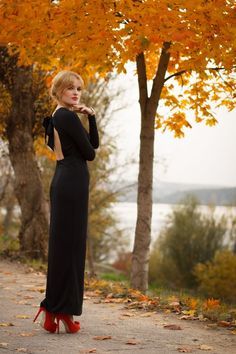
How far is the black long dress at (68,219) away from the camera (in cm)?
473

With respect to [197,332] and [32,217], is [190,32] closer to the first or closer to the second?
[197,332]

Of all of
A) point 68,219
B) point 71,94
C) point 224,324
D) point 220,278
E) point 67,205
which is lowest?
point 220,278

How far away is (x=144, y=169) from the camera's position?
28.7 ft

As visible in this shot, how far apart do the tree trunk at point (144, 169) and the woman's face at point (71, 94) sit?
4.03 metres

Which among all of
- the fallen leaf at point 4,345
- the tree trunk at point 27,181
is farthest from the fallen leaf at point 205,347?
the tree trunk at point 27,181

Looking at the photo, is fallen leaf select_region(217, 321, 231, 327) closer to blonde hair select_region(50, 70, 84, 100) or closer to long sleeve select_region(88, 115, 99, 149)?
long sleeve select_region(88, 115, 99, 149)

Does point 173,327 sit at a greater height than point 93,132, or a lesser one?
lesser

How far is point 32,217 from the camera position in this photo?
11234mm

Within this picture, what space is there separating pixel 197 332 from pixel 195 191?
3183 cm

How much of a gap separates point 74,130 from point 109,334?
1.80 meters


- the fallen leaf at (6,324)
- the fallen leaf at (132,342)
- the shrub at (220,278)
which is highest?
the fallen leaf at (132,342)

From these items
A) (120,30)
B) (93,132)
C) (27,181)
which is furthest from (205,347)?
(27,181)

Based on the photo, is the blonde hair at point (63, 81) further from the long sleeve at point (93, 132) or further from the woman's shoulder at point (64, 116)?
the long sleeve at point (93, 132)

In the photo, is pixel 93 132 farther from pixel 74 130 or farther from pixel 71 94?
pixel 71 94
